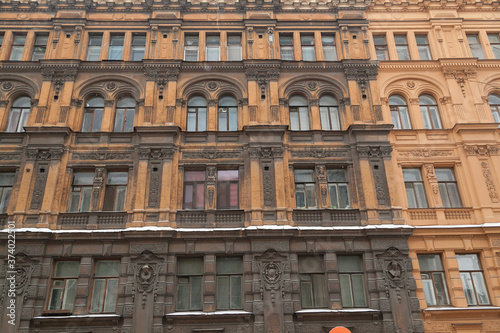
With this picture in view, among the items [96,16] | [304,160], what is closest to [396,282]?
[304,160]

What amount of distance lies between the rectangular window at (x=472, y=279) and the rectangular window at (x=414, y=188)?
2.88 metres

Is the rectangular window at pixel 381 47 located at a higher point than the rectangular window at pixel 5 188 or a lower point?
higher

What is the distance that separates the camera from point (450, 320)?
15742 millimetres

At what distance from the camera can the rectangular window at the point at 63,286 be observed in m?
15.9

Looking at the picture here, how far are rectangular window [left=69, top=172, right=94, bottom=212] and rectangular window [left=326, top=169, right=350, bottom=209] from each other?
11506mm

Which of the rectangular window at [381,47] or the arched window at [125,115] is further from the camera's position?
the rectangular window at [381,47]

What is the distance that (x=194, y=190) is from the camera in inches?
709

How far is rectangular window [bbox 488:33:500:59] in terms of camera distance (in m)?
21.8

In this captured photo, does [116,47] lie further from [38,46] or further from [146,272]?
[146,272]

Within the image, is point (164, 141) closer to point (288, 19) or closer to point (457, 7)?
point (288, 19)

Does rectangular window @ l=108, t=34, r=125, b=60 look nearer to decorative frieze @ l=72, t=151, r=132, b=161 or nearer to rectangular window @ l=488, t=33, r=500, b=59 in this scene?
decorative frieze @ l=72, t=151, r=132, b=161

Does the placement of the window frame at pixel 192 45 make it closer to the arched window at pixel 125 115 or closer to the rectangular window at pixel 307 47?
the arched window at pixel 125 115

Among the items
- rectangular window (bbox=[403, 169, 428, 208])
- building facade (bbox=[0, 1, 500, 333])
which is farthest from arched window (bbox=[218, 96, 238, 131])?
rectangular window (bbox=[403, 169, 428, 208])

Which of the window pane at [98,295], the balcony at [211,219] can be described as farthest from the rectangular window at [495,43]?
the window pane at [98,295]
